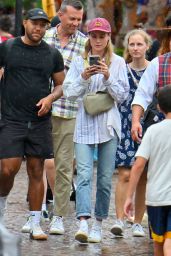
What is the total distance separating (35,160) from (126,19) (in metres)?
14.5

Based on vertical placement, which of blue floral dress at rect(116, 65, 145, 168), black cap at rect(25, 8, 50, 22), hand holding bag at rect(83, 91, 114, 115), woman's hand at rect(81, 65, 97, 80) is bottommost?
blue floral dress at rect(116, 65, 145, 168)

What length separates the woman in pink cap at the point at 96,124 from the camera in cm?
931

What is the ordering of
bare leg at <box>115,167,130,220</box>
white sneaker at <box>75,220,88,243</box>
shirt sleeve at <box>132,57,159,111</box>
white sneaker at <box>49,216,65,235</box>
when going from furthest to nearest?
bare leg at <box>115,167,130,220</box> → white sneaker at <box>49,216,65,235</box> → white sneaker at <box>75,220,88,243</box> → shirt sleeve at <box>132,57,159,111</box>

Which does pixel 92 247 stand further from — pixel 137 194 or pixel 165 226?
pixel 165 226

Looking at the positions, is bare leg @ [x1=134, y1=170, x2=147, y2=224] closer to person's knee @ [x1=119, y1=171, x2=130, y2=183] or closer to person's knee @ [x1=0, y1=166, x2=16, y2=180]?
person's knee @ [x1=119, y1=171, x2=130, y2=183]

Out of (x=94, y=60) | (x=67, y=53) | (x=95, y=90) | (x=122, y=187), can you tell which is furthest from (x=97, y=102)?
(x=122, y=187)

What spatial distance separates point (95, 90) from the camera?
947cm

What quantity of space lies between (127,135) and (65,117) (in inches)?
26.1

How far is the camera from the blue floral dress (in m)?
10.2

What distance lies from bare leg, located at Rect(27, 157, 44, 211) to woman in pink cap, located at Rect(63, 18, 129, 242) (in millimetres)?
386

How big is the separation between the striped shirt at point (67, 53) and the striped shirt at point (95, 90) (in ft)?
2.37

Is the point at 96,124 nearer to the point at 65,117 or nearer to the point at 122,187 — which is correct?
the point at 65,117

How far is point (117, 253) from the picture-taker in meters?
8.95

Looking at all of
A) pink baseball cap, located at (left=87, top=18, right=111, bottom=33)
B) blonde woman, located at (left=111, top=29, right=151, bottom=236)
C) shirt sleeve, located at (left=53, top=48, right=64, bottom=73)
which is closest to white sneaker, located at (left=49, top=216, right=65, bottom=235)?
blonde woman, located at (left=111, top=29, right=151, bottom=236)
